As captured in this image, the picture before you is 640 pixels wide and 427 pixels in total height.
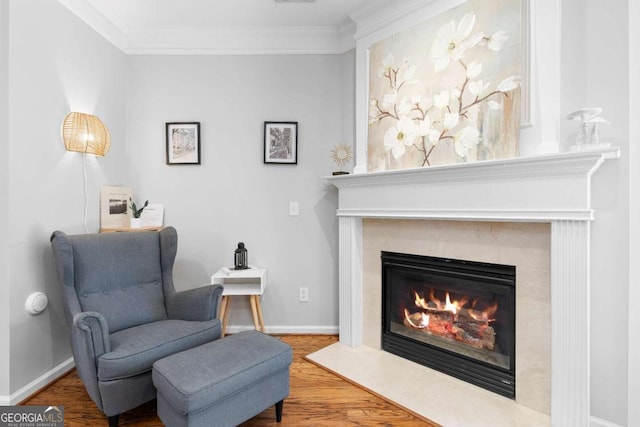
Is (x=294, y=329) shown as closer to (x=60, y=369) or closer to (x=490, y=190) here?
(x=60, y=369)

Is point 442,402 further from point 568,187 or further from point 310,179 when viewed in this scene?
point 310,179

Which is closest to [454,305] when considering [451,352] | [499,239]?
[451,352]

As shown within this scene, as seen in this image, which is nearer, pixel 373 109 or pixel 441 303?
pixel 441 303

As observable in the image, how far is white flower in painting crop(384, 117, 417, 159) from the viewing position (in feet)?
7.05

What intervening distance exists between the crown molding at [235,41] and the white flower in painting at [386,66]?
0.49 metres

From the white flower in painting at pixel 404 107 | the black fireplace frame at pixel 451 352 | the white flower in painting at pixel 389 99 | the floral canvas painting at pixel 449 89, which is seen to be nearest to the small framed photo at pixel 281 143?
the floral canvas painting at pixel 449 89

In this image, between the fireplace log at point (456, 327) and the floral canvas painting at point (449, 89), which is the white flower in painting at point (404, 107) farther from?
the fireplace log at point (456, 327)

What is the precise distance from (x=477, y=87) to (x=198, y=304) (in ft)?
7.04

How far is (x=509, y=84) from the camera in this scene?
1.70 meters

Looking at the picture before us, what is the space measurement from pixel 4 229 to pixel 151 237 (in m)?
0.74

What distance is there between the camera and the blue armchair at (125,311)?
155cm

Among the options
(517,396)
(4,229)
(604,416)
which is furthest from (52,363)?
(604,416)

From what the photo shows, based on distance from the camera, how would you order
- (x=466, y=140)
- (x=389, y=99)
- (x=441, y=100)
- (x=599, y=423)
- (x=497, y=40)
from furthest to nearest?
(x=389, y=99)
(x=441, y=100)
(x=466, y=140)
(x=497, y=40)
(x=599, y=423)

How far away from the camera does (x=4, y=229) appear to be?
1761 mm
